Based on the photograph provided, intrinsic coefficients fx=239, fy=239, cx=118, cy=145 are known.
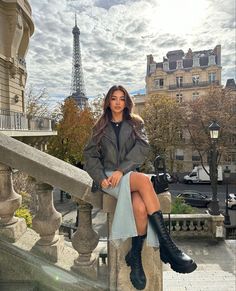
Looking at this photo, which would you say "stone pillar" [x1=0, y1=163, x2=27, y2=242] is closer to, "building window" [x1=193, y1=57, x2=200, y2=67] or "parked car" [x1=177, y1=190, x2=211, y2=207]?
"parked car" [x1=177, y1=190, x2=211, y2=207]

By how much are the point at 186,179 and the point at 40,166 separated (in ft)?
117

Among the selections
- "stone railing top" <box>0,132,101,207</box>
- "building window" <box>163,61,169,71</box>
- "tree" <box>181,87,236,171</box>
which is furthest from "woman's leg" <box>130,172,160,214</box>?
"building window" <box>163,61,169,71</box>

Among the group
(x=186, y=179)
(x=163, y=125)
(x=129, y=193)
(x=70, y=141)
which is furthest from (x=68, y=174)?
(x=186, y=179)

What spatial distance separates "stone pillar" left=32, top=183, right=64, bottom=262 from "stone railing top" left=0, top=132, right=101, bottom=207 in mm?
146

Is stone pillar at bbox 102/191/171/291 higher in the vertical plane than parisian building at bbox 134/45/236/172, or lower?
lower

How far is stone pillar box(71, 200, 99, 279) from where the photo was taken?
2145 mm

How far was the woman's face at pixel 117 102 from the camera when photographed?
2.14 meters

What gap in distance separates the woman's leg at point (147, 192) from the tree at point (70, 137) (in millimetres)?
22149

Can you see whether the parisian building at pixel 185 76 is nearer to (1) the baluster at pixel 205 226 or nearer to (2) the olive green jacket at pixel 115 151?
(1) the baluster at pixel 205 226

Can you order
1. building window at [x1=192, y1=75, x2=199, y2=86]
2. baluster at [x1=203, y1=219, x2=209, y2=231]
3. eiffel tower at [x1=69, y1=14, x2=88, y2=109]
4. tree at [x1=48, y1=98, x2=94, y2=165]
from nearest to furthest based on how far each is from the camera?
baluster at [x1=203, y1=219, x2=209, y2=231], tree at [x1=48, y1=98, x2=94, y2=165], building window at [x1=192, y1=75, x2=199, y2=86], eiffel tower at [x1=69, y1=14, x2=88, y2=109]

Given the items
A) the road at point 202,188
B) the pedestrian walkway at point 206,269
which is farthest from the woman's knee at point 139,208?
the road at point 202,188

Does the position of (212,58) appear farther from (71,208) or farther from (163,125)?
(71,208)

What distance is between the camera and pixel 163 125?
94.2 feet

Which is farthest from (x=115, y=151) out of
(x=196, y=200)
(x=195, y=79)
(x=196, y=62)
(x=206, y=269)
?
(x=196, y=62)
